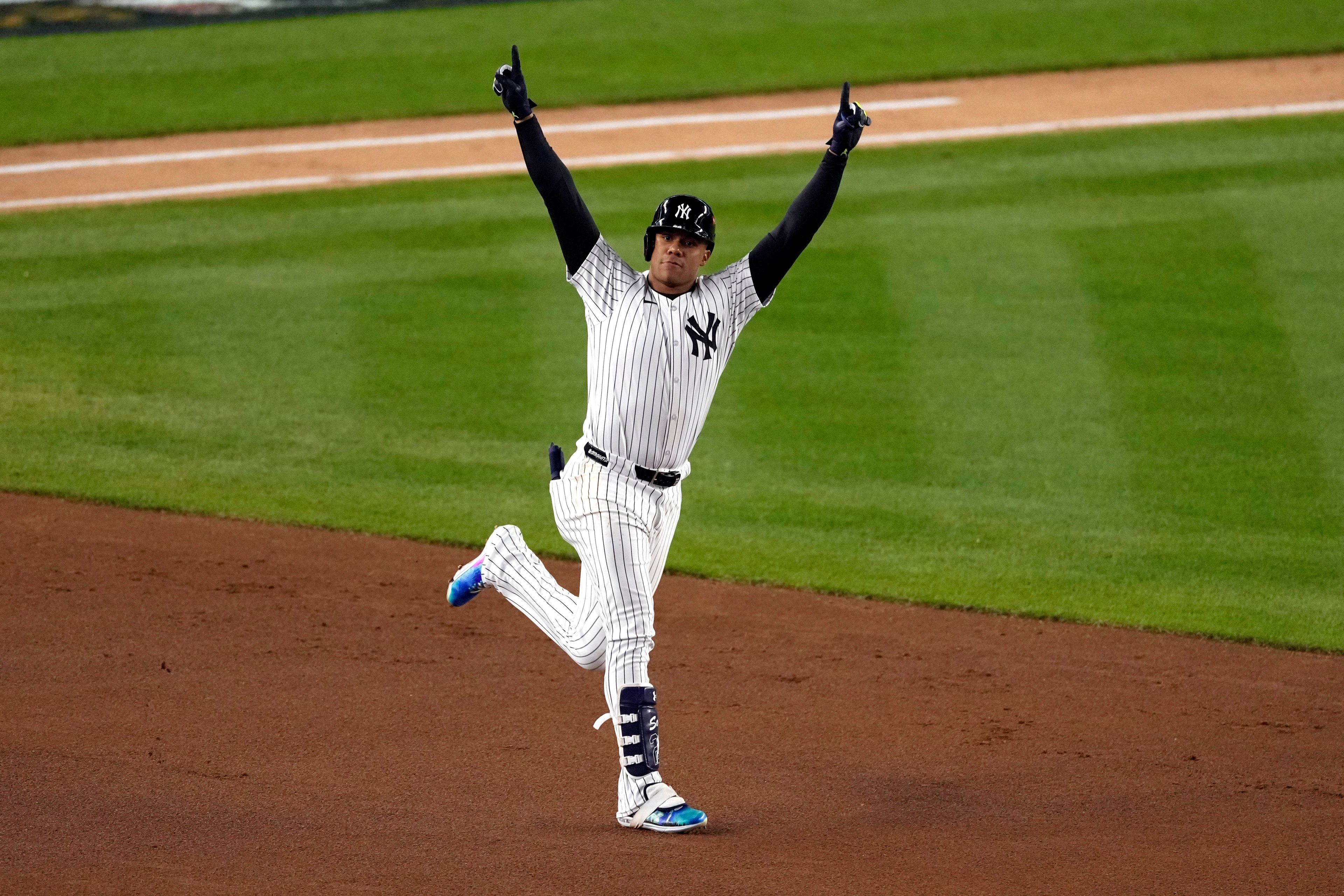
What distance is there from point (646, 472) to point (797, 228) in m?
0.98

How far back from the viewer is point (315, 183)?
43.0ft

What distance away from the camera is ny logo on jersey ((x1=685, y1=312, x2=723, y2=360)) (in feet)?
16.7

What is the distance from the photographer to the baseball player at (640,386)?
501cm

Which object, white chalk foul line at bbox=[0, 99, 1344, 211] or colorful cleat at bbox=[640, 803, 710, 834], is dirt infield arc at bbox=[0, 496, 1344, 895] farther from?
white chalk foul line at bbox=[0, 99, 1344, 211]

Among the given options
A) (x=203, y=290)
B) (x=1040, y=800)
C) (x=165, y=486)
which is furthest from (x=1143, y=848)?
(x=203, y=290)

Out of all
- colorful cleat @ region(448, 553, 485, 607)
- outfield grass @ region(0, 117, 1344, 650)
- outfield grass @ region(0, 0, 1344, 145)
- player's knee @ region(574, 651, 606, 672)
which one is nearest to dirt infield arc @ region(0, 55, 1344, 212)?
outfield grass @ region(0, 0, 1344, 145)

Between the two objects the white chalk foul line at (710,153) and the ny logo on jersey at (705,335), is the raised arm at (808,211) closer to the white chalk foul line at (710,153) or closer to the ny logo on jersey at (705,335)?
the ny logo on jersey at (705,335)

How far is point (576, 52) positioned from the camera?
53.7 feet

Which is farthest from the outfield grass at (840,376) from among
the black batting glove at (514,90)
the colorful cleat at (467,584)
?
the black batting glove at (514,90)

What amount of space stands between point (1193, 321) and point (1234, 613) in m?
3.50

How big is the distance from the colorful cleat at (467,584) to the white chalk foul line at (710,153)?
7868 mm

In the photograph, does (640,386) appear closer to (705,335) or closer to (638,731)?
(705,335)

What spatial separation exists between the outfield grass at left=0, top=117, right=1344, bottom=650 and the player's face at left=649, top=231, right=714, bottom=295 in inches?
113

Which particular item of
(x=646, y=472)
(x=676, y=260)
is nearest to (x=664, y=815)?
(x=646, y=472)
